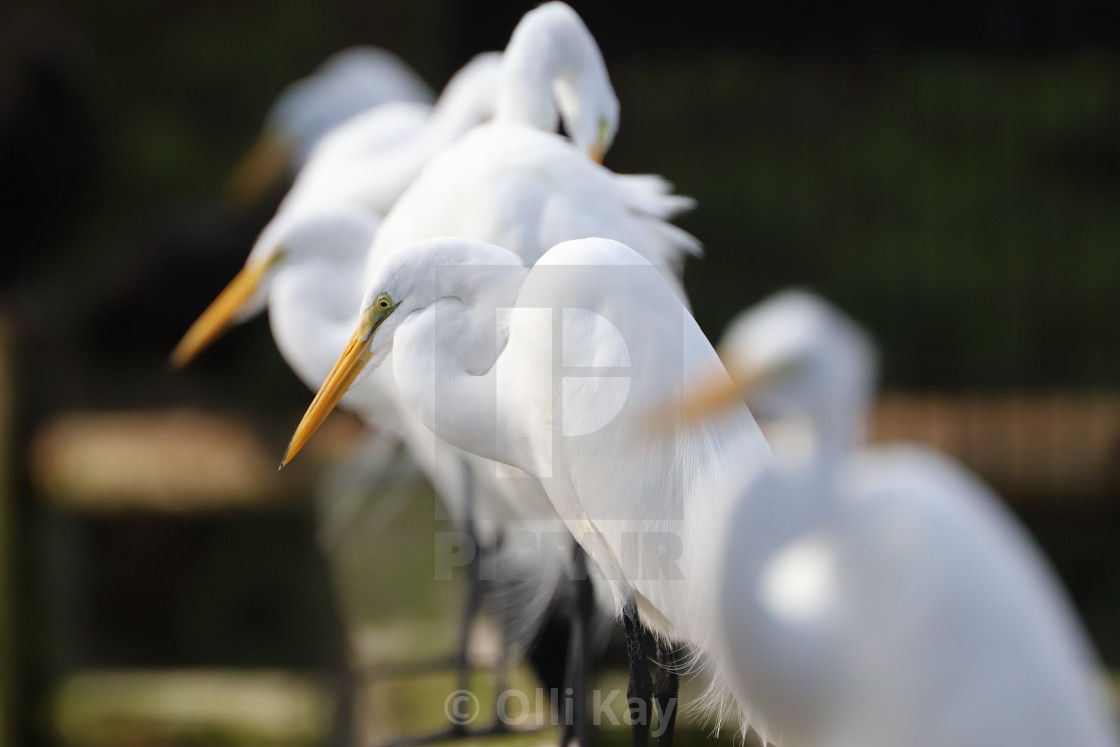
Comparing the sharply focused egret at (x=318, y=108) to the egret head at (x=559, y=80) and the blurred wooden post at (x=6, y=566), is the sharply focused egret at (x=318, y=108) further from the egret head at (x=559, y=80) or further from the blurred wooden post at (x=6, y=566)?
the egret head at (x=559, y=80)

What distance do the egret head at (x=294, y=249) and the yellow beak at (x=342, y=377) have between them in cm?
41

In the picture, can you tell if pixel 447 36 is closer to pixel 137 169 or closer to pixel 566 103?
pixel 137 169

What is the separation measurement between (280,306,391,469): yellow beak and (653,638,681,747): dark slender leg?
1.18 feet

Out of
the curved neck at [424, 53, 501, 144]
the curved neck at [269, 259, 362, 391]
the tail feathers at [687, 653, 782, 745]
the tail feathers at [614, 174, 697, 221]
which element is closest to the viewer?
the tail feathers at [687, 653, 782, 745]

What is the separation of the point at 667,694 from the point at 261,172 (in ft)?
7.62

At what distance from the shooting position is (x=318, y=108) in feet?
8.86

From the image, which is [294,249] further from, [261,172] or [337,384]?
[261,172]

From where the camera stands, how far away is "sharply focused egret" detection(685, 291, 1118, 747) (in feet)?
2.13

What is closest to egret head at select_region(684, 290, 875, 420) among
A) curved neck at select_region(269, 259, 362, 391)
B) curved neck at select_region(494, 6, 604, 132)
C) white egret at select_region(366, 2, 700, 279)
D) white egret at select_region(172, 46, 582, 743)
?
white egret at select_region(366, 2, 700, 279)

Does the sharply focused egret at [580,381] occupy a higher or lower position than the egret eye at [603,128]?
lower

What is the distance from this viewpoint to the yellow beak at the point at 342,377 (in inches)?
40.0

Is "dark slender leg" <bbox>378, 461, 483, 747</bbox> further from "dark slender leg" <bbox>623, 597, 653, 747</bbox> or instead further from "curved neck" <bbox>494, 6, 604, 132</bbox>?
"curved neck" <bbox>494, 6, 604, 132</bbox>

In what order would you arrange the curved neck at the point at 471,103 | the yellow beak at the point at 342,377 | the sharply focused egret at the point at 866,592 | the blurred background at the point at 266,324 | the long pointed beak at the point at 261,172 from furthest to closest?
the long pointed beak at the point at 261,172
the blurred background at the point at 266,324
the curved neck at the point at 471,103
the yellow beak at the point at 342,377
the sharply focused egret at the point at 866,592

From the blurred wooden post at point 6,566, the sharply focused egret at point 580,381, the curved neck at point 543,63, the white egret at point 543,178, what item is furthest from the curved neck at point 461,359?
the blurred wooden post at point 6,566
